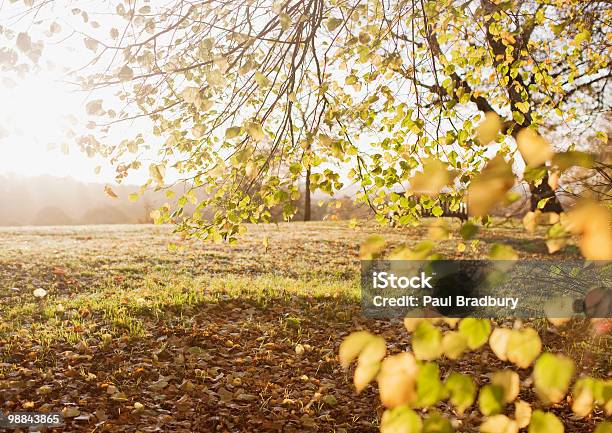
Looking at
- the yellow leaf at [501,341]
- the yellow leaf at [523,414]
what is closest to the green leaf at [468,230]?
the yellow leaf at [501,341]

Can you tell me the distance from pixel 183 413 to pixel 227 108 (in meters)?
2.80

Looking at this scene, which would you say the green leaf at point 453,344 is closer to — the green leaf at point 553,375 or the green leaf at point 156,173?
the green leaf at point 553,375

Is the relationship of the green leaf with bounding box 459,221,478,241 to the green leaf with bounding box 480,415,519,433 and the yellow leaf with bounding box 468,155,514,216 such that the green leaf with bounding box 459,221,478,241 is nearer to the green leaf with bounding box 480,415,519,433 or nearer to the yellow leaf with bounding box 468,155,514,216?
the yellow leaf with bounding box 468,155,514,216

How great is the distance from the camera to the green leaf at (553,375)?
41.1 inches

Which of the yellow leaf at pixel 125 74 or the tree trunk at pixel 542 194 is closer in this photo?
the tree trunk at pixel 542 194

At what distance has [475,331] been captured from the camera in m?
1.18

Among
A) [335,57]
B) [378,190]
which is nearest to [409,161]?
[378,190]

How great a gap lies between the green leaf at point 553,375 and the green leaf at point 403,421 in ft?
0.92

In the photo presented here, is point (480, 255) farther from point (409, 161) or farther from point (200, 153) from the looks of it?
point (200, 153)

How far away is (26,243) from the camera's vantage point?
538 inches

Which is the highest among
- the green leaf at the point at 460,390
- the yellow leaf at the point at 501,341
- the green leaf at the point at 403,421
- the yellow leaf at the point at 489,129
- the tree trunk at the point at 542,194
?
the yellow leaf at the point at 489,129

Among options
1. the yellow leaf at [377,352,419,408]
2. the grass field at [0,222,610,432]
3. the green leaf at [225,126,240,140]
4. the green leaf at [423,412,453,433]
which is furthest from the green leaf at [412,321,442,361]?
the green leaf at [225,126,240,140]

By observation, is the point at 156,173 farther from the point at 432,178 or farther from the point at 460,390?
the point at 460,390

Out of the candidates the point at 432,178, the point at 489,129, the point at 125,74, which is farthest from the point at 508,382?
the point at 125,74
